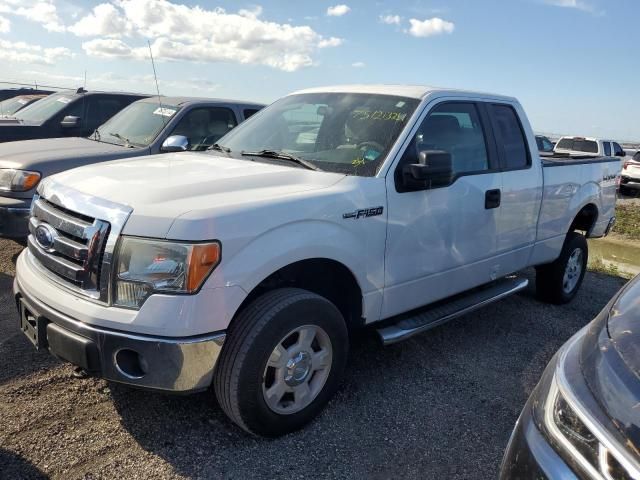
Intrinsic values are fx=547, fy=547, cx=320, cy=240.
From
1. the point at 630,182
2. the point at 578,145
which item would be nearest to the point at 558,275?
the point at 630,182

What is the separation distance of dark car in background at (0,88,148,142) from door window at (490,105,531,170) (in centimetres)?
581

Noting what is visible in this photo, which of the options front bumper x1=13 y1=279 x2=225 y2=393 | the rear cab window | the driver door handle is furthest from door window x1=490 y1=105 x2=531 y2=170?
the rear cab window

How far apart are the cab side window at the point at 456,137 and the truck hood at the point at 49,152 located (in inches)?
149

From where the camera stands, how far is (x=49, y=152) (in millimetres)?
5855

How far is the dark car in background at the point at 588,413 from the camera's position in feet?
5.07

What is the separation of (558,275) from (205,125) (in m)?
4.59

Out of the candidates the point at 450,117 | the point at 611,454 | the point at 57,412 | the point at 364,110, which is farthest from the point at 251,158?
the point at 611,454

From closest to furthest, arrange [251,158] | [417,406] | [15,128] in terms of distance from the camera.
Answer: [417,406]
[251,158]
[15,128]

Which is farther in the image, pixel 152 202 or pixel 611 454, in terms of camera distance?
pixel 152 202

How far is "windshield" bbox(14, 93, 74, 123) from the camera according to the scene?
8237mm

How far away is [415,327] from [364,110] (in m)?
1.51

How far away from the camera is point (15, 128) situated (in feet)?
25.3

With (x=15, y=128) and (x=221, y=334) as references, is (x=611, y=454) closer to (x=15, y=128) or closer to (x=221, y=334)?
(x=221, y=334)

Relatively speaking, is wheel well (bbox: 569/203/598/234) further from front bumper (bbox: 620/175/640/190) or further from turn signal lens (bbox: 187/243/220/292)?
front bumper (bbox: 620/175/640/190)
